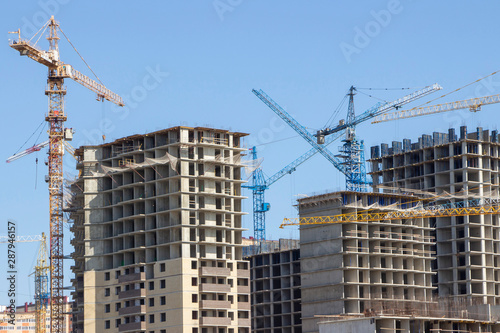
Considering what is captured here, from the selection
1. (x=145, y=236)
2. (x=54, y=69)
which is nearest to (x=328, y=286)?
(x=145, y=236)

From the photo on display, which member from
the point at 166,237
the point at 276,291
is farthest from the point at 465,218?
the point at 166,237

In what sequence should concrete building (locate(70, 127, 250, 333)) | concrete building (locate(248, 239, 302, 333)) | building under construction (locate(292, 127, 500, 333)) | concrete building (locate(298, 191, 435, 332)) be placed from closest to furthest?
building under construction (locate(292, 127, 500, 333)) → concrete building (locate(70, 127, 250, 333)) → concrete building (locate(298, 191, 435, 332)) → concrete building (locate(248, 239, 302, 333))

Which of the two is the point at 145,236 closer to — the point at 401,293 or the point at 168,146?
the point at 168,146

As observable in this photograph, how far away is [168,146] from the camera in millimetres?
164250

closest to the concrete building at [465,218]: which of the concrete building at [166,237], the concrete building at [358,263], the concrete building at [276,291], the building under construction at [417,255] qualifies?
the building under construction at [417,255]

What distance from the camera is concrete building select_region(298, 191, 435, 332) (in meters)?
167

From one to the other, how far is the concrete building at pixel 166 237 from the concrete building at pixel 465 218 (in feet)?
131

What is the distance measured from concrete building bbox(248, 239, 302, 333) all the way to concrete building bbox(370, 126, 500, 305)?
23.2 metres

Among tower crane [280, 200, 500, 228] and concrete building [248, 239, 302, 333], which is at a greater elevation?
tower crane [280, 200, 500, 228]

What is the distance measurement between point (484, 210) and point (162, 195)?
61757 millimetres

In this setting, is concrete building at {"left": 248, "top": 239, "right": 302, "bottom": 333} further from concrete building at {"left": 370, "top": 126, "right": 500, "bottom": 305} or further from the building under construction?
concrete building at {"left": 370, "top": 126, "right": 500, "bottom": 305}

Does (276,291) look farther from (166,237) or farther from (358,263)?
(166,237)

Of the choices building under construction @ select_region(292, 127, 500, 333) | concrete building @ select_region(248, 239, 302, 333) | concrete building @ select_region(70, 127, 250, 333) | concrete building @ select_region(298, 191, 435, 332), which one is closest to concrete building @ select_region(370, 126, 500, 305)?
building under construction @ select_region(292, 127, 500, 333)

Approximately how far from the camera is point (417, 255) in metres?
178
